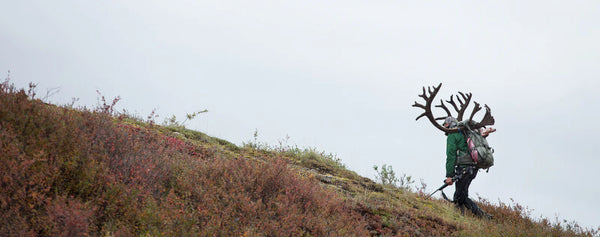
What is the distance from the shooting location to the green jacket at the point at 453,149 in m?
8.75

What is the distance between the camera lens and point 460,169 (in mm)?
8797

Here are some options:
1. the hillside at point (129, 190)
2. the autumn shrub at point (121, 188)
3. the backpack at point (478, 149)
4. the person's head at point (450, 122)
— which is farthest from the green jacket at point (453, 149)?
the autumn shrub at point (121, 188)

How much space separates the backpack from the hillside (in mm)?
2218

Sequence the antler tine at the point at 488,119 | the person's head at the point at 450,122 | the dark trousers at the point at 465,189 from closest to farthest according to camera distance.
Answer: the dark trousers at the point at 465,189
the person's head at the point at 450,122
the antler tine at the point at 488,119

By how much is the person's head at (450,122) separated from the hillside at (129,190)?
9.85 ft

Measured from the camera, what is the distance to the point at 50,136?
443 centimetres

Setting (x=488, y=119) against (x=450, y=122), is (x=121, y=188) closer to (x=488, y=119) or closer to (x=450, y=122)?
(x=450, y=122)

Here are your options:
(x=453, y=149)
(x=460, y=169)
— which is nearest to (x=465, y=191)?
(x=460, y=169)

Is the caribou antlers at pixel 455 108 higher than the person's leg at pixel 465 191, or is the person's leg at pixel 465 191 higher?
the caribou antlers at pixel 455 108

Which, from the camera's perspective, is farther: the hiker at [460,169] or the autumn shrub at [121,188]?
the hiker at [460,169]

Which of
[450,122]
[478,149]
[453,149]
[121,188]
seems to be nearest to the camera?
[121,188]

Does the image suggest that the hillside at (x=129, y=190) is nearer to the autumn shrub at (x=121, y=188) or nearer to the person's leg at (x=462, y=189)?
the autumn shrub at (x=121, y=188)

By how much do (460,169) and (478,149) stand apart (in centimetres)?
56

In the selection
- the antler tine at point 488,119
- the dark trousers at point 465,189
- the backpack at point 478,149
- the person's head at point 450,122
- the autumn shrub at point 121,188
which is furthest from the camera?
the antler tine at point 488,119
